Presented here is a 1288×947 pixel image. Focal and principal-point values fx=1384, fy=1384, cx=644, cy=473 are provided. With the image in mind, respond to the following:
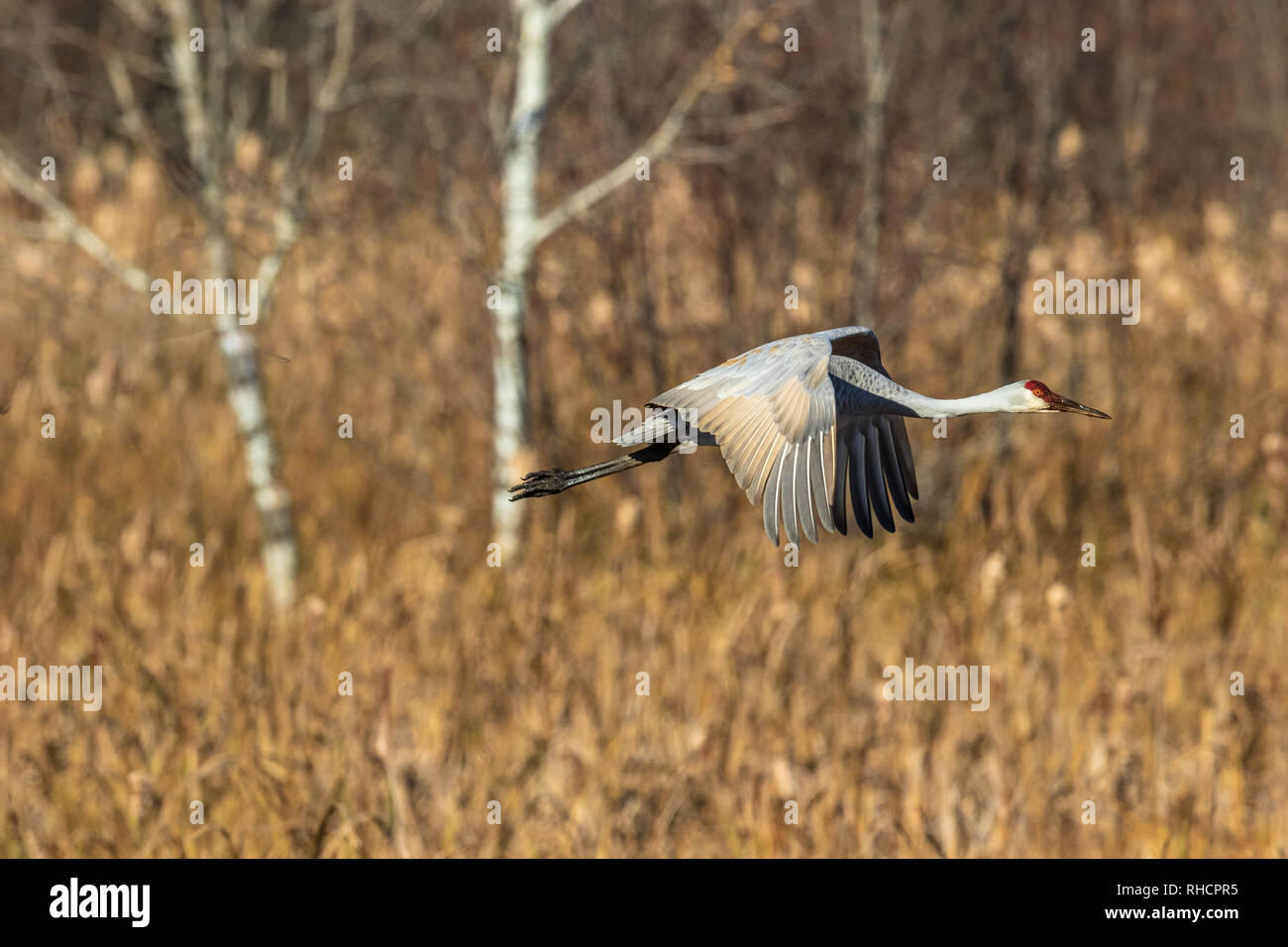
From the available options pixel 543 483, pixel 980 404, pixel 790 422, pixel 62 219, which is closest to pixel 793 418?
pixel 790 422

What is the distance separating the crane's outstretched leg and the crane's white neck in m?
0.24

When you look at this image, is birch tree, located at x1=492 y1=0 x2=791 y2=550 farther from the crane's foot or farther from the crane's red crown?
the crane's red crown

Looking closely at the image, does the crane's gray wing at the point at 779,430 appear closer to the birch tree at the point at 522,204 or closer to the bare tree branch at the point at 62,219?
the birch tree at the point at 522,204

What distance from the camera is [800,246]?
5746 millimetres

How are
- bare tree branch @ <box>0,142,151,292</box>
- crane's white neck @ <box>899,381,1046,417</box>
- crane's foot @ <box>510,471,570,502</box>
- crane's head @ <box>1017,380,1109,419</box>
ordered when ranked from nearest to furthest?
1. crane's white neck @ <box>899,381,1046,417</box>
2. crane's head @ <box>1017,380,1109,419</box>
3. crane's foot @ <box>510,471,570,502</box>
4. bare tree branch @ <box>0,142,151,292</box>

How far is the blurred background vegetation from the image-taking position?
151 inches

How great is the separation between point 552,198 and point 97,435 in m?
2.23

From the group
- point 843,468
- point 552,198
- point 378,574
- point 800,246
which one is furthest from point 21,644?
point 843,468

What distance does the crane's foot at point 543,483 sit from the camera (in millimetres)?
1294

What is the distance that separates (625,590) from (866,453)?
10.4 feet

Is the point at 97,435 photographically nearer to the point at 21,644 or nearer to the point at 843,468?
the point at 21,644

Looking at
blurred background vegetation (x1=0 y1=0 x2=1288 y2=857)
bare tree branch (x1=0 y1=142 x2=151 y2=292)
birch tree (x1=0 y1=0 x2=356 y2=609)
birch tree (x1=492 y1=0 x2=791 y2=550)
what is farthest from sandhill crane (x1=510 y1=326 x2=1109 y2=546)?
bare tree branch (x1=0 y1=142 x2=151 y2=292)

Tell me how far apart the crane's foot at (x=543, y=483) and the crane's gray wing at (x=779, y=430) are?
0.46ft
